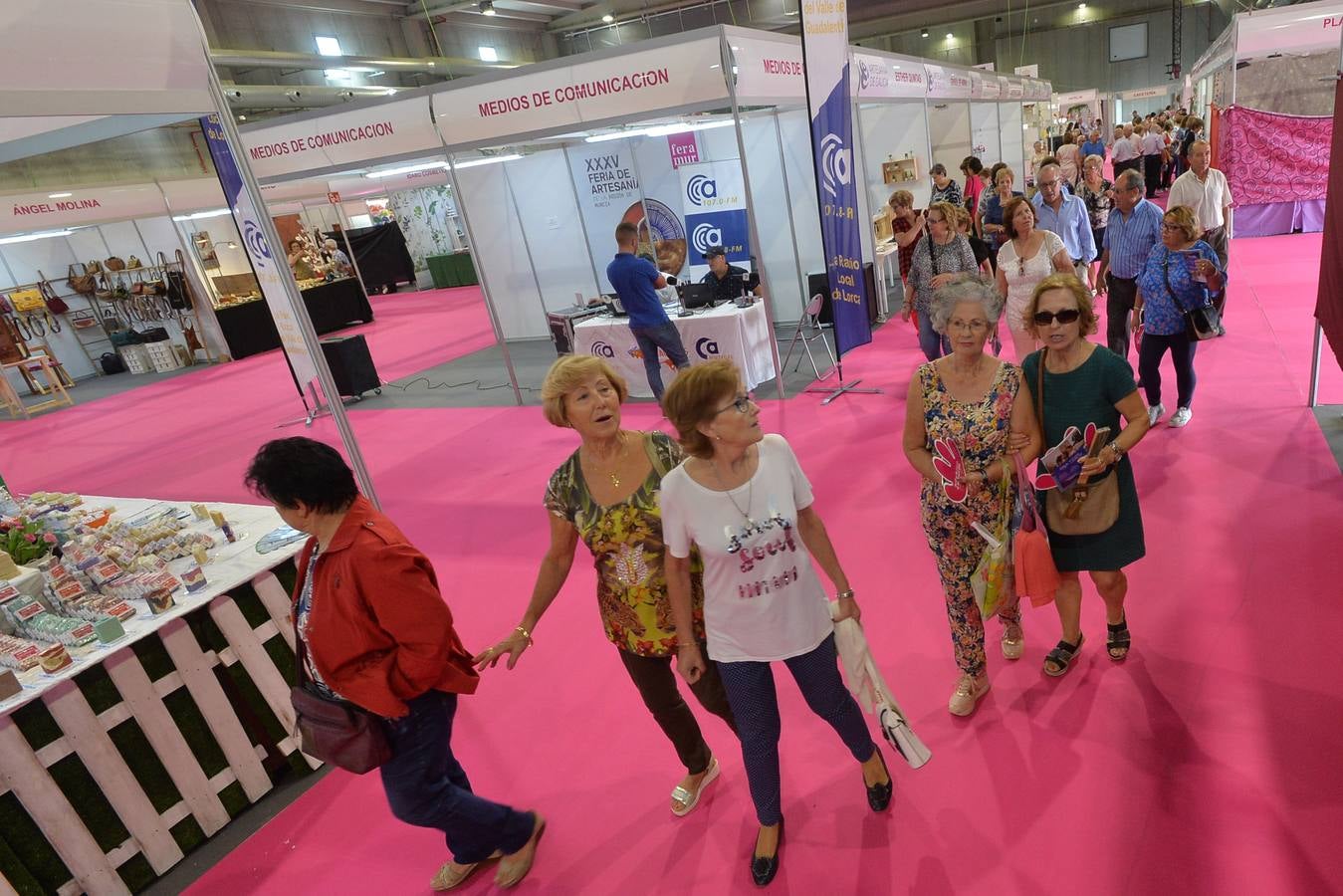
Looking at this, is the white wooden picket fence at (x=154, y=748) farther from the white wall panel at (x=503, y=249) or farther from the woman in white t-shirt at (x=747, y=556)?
the white wall panel at (x=503, y=249)

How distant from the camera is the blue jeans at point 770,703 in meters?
1.99

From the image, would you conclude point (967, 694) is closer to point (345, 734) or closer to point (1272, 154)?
point (345, 734)

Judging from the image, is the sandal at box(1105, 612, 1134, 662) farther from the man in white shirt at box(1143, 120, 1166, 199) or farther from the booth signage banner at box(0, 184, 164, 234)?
the man in white shirt at box(1143, 120, 1166, 199)

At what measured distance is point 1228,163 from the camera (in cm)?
969

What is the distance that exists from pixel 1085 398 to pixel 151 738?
3216 mm

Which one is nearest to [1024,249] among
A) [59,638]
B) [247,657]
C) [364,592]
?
[364,592]

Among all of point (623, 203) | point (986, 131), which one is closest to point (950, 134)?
point (986, 131)

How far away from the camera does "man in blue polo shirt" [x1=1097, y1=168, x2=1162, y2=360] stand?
4.36 meters

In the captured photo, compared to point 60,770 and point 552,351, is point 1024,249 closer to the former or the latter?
point 60,770

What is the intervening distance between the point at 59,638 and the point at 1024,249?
15.6 feet

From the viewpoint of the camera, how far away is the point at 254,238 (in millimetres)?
5020

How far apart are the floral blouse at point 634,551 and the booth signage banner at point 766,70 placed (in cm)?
392

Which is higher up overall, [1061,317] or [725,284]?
[1061,317]

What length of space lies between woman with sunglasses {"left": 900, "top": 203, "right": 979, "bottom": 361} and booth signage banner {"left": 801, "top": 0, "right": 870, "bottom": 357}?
18.2 inches
